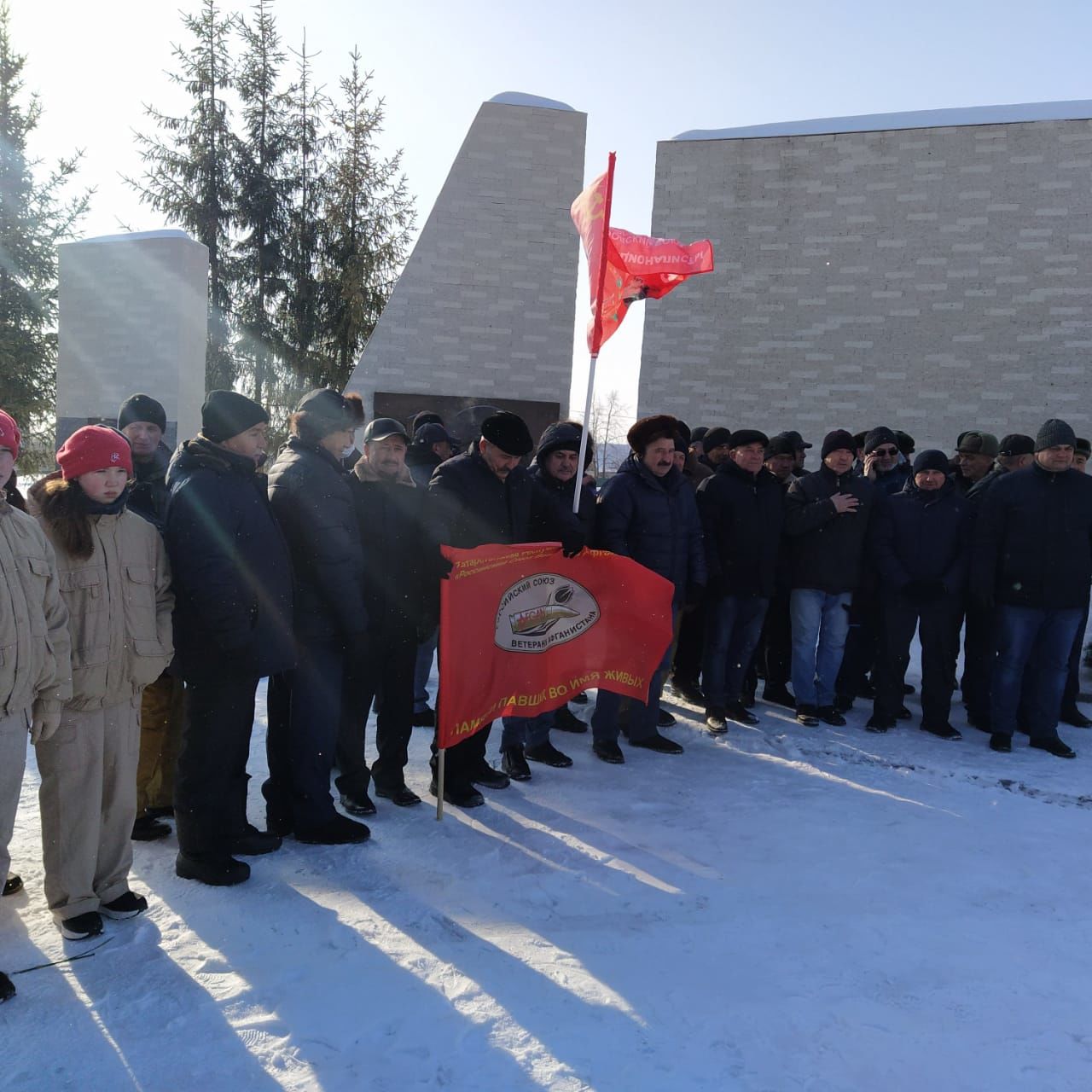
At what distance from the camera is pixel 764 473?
5.82 meters

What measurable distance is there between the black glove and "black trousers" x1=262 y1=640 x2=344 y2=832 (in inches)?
51.5

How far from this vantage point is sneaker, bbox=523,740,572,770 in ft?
15.8

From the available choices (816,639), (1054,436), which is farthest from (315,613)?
(1054,436)

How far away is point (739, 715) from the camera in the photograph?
579 cm

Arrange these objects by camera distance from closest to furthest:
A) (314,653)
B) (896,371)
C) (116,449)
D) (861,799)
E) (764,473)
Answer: (116,449)
(314,653)
(861,799)
(764,473)
(896,371)

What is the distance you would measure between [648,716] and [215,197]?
21.2 metres

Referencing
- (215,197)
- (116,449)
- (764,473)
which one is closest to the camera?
(116,449)

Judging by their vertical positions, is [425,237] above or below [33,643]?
above

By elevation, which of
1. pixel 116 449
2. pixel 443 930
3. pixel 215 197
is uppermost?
pixel 215 197

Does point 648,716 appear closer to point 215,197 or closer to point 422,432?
point 422,432

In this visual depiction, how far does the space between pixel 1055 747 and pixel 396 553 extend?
171 inches

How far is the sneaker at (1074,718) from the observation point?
6.12m

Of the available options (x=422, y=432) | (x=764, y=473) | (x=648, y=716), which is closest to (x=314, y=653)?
(x=648, y=716)

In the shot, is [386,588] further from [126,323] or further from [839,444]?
[126,323]
